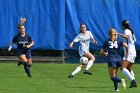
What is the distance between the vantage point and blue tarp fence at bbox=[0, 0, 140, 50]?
2595cm

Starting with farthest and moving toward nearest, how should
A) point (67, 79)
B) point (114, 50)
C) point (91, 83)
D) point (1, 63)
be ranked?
point (1, 63)
point (67, 79)
point (91, 83)
point (114, 50)

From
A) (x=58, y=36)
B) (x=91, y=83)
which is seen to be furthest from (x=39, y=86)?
(x=58, y=36)

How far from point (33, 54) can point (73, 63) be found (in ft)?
6.56

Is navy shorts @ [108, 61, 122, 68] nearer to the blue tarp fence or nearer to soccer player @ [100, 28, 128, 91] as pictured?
soccer player @ [100, 28, 128, 91]

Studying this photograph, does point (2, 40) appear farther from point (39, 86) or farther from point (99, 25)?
point (39, 86)

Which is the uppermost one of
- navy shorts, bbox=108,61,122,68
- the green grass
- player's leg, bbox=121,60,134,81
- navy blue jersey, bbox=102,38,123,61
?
navy blue jersey, bbox=102,38,123,61

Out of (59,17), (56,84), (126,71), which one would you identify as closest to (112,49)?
(126,71)

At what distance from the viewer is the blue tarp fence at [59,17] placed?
1022 inches

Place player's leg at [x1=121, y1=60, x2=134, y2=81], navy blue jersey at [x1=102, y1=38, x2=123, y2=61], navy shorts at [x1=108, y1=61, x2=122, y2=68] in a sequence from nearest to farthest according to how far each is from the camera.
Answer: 1. navy shorts at [x1=108, y1=61, x2=122, y2=68]
2. navy blue jersey at [x1=102, y1=38, x2=123, y2=61]
3. player's leg at [x1=121, y1=60, x2=134, y2=81]

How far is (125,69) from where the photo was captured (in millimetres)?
15023

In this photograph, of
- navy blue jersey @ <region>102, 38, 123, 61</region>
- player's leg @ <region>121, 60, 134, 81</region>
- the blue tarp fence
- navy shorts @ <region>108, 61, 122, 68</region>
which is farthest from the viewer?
the blue tarp fence

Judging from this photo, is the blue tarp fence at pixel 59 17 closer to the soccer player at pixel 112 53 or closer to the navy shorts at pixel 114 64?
the soccer player at pixel 112 53

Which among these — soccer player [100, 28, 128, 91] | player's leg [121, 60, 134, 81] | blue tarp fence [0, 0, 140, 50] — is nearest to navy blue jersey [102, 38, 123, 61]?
soccer player [100, 28, 128, 91]

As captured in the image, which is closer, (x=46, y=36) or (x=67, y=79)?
(x=67, y=79)
